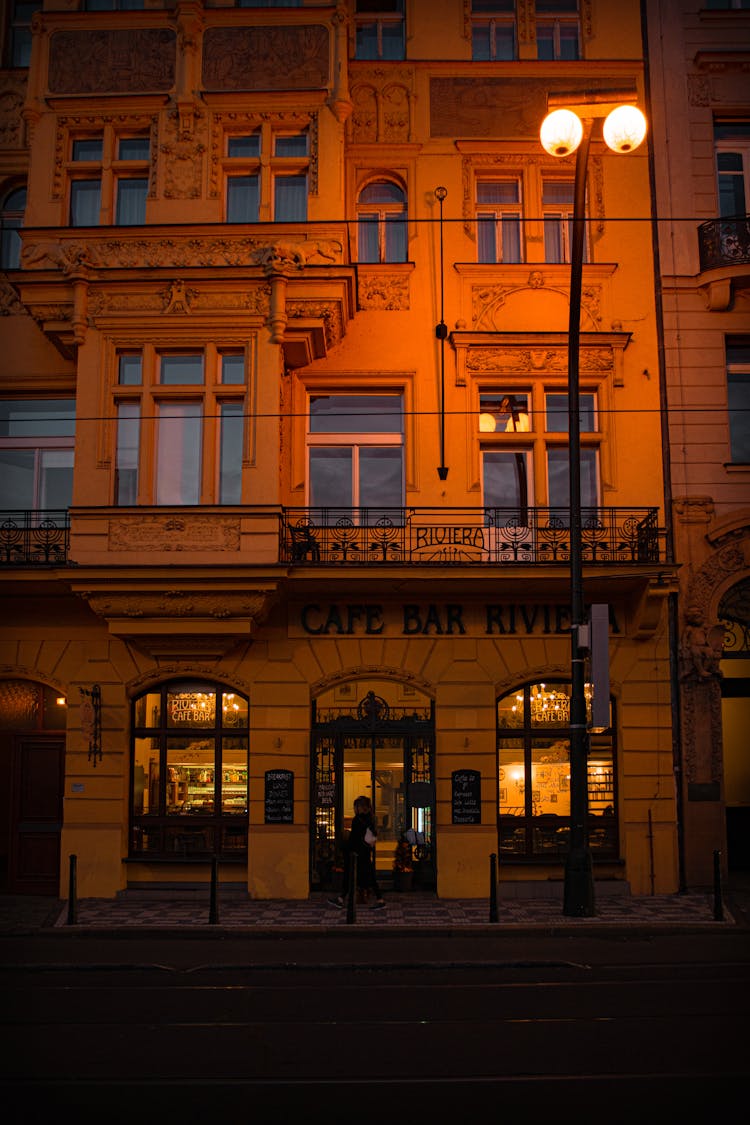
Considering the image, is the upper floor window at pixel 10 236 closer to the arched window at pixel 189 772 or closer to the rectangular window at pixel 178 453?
the rectangular window at pixel 178 453

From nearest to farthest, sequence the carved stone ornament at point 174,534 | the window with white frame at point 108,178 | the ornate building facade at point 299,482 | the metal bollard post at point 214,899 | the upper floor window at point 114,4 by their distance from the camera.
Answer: the metal bollard post at point 214,899
the carved stone ornament at point 174,534
the ornate building facade at point 299,482
the window with white frame at point 108,178
the upper floor window at point 114,4

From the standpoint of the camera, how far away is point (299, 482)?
1845 centimetres

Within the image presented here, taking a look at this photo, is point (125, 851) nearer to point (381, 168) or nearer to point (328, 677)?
point (328, 677)

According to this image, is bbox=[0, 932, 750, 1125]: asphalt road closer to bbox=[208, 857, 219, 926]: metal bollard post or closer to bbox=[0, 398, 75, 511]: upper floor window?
bbox=[208, 857, 219, 926]: metal bollard post

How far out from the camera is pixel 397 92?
1962 centimetres

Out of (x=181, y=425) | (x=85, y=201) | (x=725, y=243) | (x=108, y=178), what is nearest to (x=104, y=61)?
(x=108, y=178)

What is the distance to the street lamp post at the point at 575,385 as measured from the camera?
13656 mm

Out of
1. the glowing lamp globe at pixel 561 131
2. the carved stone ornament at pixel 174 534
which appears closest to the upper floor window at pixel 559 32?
the glowing lamp globe at pixel 561 131

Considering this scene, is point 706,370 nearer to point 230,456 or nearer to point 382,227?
point 382,227

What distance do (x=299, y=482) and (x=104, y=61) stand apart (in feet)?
27.3

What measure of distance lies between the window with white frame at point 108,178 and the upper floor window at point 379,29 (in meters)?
4.70

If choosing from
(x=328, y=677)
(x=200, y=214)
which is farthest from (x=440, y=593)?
(x=200, y=214)

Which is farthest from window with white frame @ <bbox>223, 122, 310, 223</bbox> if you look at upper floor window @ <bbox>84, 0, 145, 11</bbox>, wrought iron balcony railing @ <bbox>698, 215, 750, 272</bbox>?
wrought iron balcony railing @ <bbox>698, 215, 750, 272</bbox>

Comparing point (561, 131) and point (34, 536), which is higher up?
point (561, 131)
